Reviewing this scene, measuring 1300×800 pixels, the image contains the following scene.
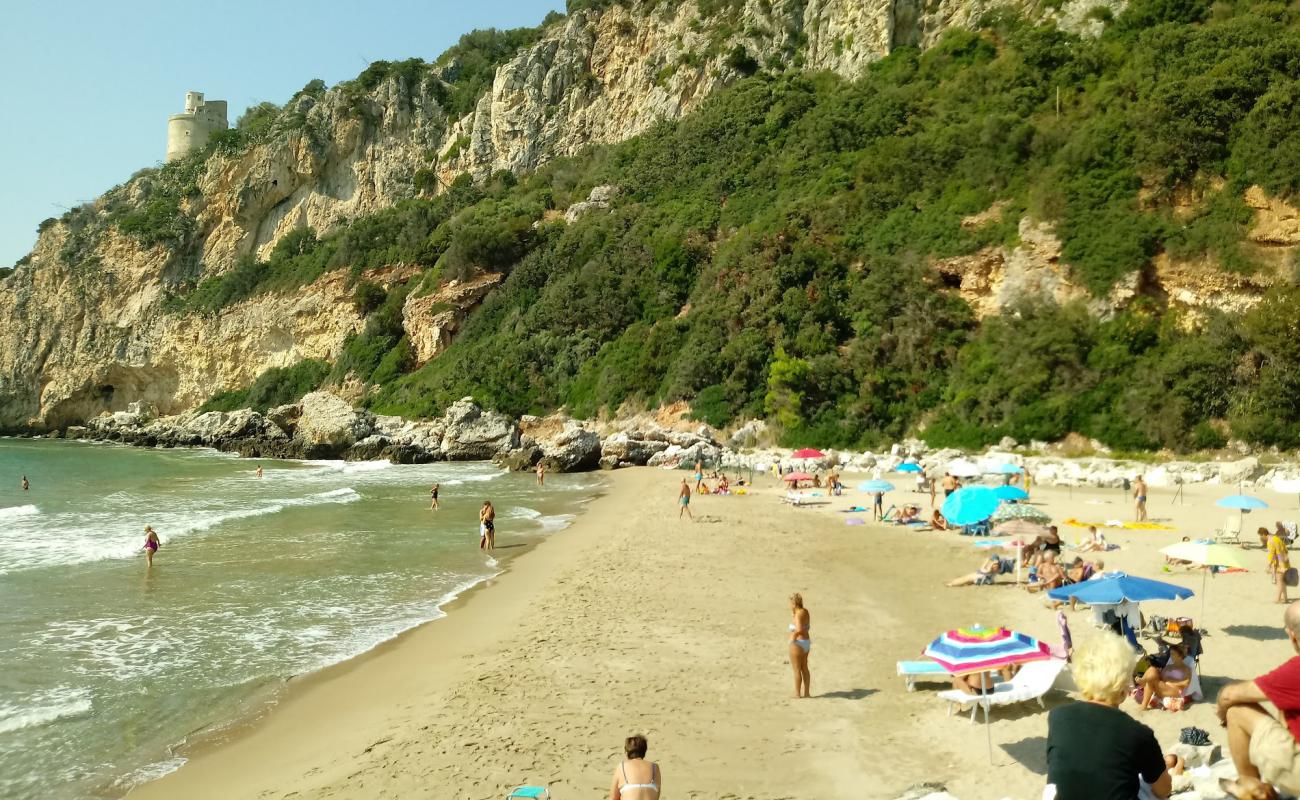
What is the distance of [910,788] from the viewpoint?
5.98 metres

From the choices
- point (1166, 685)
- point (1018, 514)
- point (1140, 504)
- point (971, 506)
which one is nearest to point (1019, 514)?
point (1018, 514)

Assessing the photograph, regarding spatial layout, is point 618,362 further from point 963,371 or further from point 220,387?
point 220,387

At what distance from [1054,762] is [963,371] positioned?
95.4 feet

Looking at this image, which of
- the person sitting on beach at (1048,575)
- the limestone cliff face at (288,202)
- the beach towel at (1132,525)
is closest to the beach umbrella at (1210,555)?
the person sitting on beach at (1048,575)

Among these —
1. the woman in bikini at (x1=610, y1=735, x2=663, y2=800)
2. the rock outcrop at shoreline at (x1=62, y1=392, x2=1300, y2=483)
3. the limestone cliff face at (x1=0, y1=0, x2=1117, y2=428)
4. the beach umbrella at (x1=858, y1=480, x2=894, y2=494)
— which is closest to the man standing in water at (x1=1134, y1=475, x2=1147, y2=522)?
the rock outcrop at shoreline at (x1=62, y1=392, x2=1300, y2=483)

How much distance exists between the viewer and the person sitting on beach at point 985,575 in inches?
497

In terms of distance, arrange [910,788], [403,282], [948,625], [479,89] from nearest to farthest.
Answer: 1. [910,788]
2. [948,625]
3. [403,282]
4. [479,89]

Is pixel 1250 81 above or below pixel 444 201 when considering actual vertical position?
below

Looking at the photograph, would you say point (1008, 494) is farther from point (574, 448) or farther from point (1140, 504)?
point (574, 448)

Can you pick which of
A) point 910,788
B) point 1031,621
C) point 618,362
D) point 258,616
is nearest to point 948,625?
point 1031,621

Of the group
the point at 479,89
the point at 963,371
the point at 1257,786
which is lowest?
the point at 1257,786

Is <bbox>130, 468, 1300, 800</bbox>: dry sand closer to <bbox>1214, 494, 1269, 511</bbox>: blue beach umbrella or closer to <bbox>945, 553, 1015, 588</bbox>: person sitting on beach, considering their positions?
<bbox>945, 553, 1015, 588</bbox>: person sitting on beach

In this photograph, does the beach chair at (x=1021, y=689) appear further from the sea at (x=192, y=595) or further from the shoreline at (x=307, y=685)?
the sea at (x=192, y=595)

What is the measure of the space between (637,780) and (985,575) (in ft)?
30.5
